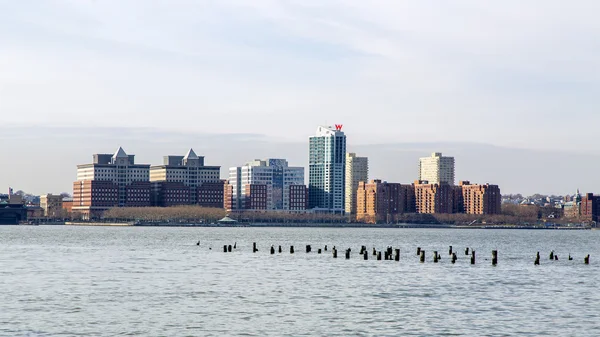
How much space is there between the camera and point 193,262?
100688 mm

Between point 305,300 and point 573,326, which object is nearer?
point 573,326

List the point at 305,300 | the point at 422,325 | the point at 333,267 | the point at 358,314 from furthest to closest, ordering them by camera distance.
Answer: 1. the point at 333,267
2. the point at 305,300
3. the point at 358,314
4. the point at 422,325

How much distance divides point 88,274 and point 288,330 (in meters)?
35.2

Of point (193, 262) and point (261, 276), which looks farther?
point (193, 262)

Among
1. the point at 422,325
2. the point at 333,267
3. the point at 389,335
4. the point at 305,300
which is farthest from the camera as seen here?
the point at 333,267

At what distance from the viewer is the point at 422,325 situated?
5256 centimetres

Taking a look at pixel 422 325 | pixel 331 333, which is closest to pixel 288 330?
pixel 331 333

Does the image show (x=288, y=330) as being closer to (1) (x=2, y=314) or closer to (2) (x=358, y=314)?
(2) (x=358, y=314)

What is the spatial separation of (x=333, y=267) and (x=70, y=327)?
153ft

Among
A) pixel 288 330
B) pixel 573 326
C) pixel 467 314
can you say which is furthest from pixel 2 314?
pixel 573 326

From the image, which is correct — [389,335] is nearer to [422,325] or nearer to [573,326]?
[422,325]

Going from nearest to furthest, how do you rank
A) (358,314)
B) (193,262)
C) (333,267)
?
(358,314) → (333,267) → (193,262)

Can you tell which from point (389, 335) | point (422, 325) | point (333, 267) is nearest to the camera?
point (389, 335)

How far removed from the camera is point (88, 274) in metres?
81.9
